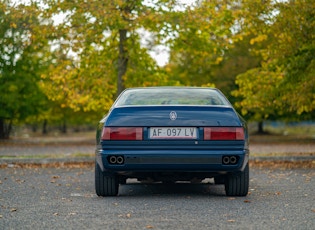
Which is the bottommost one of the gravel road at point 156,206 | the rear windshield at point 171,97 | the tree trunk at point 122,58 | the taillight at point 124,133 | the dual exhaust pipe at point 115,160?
the gravel road at point 156,206

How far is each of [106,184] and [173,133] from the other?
1273 mm

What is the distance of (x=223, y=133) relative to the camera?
310 inches

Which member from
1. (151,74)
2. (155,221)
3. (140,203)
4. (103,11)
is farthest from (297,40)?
(155,221)

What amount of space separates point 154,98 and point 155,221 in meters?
2.71

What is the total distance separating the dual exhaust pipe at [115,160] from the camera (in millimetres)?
7879

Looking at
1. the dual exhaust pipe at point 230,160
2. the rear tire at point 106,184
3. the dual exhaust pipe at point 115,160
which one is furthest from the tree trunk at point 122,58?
the dual exhaust pipe at point 230,160

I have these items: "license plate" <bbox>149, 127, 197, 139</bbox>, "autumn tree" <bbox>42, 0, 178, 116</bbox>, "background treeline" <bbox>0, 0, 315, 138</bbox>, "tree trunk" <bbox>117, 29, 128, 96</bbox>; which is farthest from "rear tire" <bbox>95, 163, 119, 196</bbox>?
"tree trunk" <bbox>117, 29, 128, 96</bbox>

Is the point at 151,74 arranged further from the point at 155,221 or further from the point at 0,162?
the point at 155,221

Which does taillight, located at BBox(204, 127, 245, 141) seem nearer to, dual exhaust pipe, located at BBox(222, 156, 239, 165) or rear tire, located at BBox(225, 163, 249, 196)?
dual exhaust pipe, located at BBox(222, 156, 239, 165)

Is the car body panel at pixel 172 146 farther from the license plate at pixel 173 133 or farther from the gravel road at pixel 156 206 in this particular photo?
the gravel road at pixel 156 206

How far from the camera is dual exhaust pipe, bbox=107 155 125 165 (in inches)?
310

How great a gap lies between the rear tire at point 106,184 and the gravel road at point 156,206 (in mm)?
142

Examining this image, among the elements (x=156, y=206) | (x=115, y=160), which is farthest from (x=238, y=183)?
(x=115, y=160)

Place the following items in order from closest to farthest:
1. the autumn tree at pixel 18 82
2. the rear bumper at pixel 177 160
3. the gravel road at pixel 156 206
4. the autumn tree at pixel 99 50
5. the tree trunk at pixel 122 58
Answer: the gravel road at pixel 156 206, the rear bumper at pixel 177 160, the autumn tree at pixel 99 50, the tree trunk at pixel 122 58, the autumn tree at pixel 18 82
